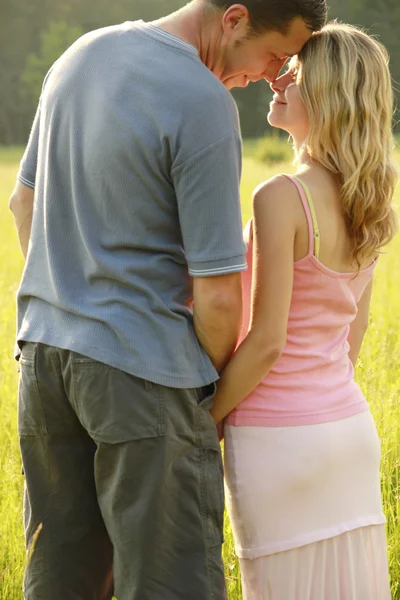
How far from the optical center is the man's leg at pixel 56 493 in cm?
232

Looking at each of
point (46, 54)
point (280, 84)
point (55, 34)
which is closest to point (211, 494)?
point (280, 84)

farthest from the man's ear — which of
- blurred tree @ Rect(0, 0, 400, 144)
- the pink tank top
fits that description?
blurred tree @ Rect(0, 0, 400, 144)

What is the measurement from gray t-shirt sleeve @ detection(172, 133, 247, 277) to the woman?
0.55 feet

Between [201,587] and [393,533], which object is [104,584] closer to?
[201,587]

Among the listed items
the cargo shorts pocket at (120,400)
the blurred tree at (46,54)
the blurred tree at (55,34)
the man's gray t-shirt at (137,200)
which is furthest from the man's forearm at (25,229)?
the blurred tree at (46,54)

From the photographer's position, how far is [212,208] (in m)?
2.14

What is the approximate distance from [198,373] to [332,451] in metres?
0.45

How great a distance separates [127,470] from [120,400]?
18 centimetres

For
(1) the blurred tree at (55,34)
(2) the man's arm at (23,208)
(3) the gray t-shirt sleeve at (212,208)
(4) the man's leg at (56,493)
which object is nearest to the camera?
(3) the gray t-shirt sleeve at (212,208)

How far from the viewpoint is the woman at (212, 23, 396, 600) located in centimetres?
238

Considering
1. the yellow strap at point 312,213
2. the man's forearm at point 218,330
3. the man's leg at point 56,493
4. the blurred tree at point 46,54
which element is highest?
the yellow strap at point 312,213

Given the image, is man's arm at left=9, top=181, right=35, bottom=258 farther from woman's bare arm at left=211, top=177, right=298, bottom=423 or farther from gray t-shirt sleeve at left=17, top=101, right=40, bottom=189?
woman's bare arm at left=211, top=177, right=298, bottom=423

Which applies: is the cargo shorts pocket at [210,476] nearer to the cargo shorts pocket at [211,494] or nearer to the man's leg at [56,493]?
the cargo shorts pocket at [211,494]

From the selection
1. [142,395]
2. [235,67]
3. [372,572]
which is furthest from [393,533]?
[235,67]
